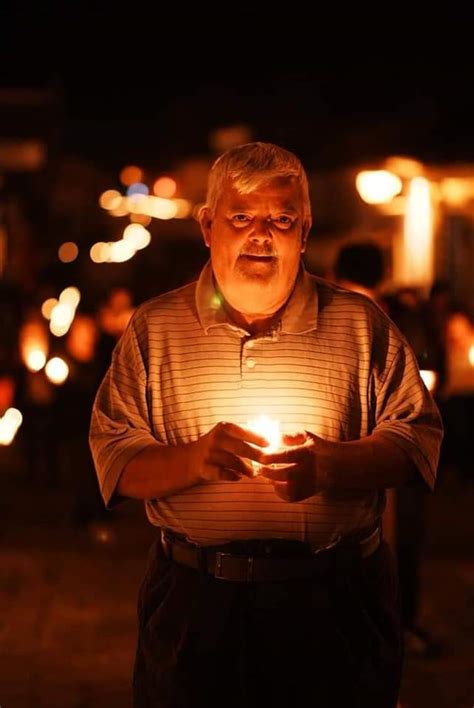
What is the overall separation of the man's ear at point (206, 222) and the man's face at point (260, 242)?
102 millimetres

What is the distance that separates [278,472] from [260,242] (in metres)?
0.67

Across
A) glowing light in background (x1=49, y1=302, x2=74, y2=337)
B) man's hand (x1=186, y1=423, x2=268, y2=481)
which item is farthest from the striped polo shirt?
glowing light in background (x1=49, y1=302, x2=74, y2=337)

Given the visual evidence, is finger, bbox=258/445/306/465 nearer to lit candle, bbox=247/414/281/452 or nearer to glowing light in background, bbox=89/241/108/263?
lit candle, bbox=247/414/281/452

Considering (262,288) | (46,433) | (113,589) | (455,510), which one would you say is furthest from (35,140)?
(262,288)

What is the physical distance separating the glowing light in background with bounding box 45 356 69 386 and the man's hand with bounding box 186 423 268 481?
25.5 ft

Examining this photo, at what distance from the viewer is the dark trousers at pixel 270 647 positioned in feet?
11.1

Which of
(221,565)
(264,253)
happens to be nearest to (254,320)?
(264,253)

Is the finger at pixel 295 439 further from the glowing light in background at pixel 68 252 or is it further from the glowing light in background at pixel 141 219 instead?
the glowing light in background at pixel 68 252

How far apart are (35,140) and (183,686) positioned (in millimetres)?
24901

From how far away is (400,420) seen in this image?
3.43 metres

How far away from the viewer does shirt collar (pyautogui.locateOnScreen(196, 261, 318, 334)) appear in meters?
3.50

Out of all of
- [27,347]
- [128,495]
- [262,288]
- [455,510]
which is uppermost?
[262,288]

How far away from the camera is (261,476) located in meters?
3.32

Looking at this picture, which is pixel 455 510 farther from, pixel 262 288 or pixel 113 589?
pixel 262 288
